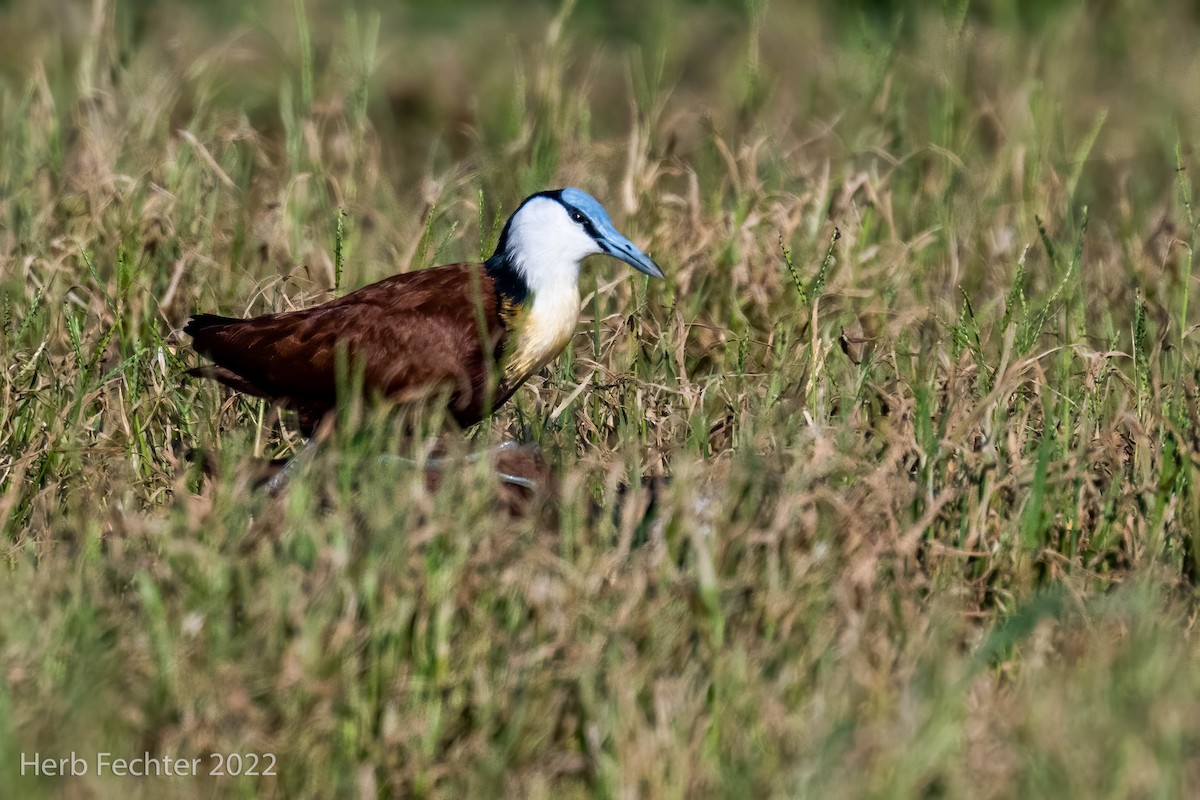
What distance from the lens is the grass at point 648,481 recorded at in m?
2.89

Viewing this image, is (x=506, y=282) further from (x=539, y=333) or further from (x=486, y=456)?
(x=486, y=456)

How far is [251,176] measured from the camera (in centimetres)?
620

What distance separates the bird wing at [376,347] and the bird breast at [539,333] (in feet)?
0.19

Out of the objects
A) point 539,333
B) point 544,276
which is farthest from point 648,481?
point 544,276

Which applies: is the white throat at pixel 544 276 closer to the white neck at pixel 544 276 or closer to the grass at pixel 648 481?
the white neck at pixel 544 276

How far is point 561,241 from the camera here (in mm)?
4602

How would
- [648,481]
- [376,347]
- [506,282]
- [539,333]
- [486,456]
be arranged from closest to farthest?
1. [486,456]
2. [648,481]
3. [376,347]
4. [539,333]
5. [506,282]

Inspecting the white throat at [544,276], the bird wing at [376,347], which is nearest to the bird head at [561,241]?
the white throat at [544,276]

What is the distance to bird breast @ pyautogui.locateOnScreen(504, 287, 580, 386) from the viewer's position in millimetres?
4504

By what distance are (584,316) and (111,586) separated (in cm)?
237

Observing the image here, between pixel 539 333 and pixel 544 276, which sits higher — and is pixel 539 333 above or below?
below

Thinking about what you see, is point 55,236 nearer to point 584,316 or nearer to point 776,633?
point 584,316

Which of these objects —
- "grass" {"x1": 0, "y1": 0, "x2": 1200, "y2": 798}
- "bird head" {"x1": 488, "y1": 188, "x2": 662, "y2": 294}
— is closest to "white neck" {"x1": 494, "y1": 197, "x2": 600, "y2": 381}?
"bird head" {"x1": 488, "y1": 188, "x2": 662, "y2": 294}

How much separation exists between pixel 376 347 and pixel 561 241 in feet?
1.92
